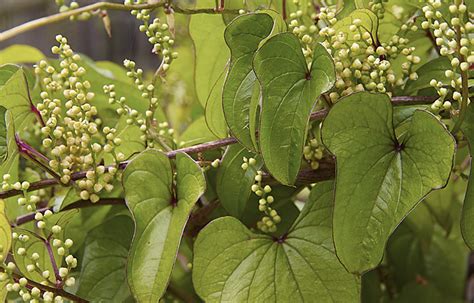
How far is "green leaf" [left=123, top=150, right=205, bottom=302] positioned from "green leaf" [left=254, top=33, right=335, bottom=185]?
0.05 metres

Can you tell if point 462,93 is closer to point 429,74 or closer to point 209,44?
point 429,74

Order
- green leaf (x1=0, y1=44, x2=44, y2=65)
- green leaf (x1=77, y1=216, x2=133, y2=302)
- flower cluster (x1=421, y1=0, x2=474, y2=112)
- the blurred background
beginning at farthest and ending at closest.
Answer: the blurred background
green leaf (x1=0, y1=44, x2=44, y2=65)
green leaf (x1=77, y1=216, x2=133, y2=302)
flower cluster (x1=421, y1=0, x2=474, y2=112)

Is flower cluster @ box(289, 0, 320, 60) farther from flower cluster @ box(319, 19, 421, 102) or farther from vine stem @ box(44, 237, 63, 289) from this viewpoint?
vine stem @ box(44, 237, 63, 289)

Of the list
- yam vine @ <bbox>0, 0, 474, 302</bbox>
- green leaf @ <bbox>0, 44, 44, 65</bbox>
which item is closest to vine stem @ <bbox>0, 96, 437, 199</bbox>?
yam vine @ <bbox>0, 0, 474, 302</bbox>

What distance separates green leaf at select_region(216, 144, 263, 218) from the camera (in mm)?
445

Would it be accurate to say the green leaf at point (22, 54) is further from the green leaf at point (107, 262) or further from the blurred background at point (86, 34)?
the blurred background at point (86, 34)

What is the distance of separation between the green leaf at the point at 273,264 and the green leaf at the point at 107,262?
66 millimetres

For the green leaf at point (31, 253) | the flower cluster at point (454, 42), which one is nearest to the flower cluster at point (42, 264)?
the green leaf at point (31, 253)

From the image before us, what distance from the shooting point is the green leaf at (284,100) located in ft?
1.24

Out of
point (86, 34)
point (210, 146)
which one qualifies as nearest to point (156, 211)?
point (210, 146)

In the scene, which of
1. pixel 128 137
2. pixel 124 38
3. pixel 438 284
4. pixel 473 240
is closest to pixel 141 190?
pixel 128 137

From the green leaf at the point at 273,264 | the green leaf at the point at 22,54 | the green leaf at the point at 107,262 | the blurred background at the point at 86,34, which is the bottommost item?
the blurred background at the point at 86,34

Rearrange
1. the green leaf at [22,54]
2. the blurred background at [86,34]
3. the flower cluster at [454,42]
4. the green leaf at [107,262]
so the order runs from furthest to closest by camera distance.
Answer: the blurred background at [86,34]
the green leaf at [22,54]
the green leaf at [107,262]
the flower cluster at [454,42]

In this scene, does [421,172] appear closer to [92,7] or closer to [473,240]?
[473,240]
